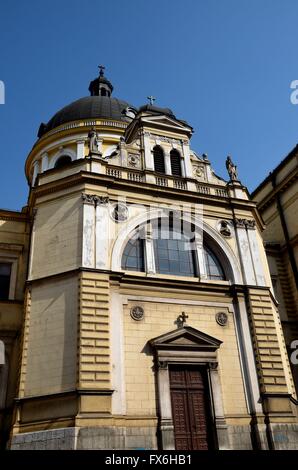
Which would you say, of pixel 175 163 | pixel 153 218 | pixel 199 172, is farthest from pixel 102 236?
pixel 199 172

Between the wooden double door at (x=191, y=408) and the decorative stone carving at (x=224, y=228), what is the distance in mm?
6995

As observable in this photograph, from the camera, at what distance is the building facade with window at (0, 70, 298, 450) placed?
15812mm

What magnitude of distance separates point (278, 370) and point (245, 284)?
4.10m

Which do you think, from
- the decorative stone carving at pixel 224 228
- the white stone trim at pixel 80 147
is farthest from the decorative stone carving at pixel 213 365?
the white stone trim at pixel 80 147

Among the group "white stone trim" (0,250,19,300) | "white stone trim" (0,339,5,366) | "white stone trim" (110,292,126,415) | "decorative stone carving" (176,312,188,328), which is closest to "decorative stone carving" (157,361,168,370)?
"white stone trim" (110,292,126,415)

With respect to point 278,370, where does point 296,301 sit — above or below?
above

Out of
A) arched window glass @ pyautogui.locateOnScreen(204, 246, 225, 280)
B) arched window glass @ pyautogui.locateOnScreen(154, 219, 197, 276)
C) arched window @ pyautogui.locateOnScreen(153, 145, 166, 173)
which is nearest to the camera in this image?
arched window glass @ pyautogui.locateOnScreen(154, 219, 197, 276)

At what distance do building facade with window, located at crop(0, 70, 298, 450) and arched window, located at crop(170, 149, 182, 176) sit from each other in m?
0.06

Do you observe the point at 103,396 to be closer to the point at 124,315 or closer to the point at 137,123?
the point at 124,315

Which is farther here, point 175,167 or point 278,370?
point 175,167

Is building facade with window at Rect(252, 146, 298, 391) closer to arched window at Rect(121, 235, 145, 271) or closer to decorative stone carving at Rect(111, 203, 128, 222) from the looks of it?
arched window at Rect(121, 235, 145, 271)
